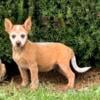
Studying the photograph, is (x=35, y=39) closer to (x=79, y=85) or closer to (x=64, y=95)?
(x=79, y=85)

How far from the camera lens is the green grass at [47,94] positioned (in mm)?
7969

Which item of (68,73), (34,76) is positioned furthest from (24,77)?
(68,73)

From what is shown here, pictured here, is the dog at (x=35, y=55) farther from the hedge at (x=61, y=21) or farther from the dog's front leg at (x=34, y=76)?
the hedge at (x=61, y=21)

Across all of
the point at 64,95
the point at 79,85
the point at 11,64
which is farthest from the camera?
the point at 11,64

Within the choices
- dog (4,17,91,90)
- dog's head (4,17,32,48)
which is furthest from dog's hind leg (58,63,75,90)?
dog's head (4,17,32,48)

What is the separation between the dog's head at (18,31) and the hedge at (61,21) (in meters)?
0.49

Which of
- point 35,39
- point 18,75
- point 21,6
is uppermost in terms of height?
point 21,6

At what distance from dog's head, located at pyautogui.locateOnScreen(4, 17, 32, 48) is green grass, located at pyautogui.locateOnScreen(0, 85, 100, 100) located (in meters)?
0.76

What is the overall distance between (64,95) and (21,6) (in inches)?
76.6

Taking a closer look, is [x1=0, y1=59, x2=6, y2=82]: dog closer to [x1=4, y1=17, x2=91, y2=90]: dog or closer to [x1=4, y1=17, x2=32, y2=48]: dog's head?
[x1=4, y1=17, x2=91, y2=90]: dog

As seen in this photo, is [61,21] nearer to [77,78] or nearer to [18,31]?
[18,31]

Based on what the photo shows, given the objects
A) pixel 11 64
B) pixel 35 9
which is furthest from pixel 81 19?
pixel 11 64

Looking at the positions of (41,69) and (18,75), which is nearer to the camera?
(41,69)

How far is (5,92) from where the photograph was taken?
28.0 ft
